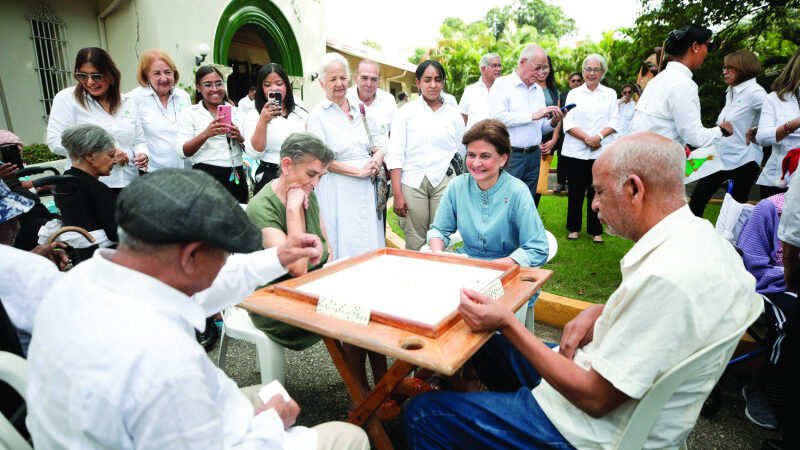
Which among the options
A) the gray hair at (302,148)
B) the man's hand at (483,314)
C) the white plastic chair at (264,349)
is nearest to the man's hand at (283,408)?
the man's hand at (483,314)

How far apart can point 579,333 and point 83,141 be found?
10.3 ft

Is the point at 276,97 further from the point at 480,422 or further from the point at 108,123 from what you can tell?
the point at 480,422

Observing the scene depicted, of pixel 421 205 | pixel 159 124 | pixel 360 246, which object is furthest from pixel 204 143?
pixel 421 205

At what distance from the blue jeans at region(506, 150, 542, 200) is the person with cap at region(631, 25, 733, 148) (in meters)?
1.19

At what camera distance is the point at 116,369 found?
0.89m

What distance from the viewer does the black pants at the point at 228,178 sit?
158 inches

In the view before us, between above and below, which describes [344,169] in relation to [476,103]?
below

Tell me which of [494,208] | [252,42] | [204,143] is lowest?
[494,208]

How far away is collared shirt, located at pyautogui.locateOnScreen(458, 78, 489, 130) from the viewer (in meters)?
5.02

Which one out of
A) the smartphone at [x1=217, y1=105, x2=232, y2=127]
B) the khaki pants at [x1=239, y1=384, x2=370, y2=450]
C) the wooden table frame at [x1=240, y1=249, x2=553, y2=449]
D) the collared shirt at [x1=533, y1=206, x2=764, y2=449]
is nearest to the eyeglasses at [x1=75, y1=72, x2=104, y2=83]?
the smartphone at [x1=217, y1=105, x2=232, y2=127]

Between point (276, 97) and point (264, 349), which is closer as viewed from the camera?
point (264, 349)

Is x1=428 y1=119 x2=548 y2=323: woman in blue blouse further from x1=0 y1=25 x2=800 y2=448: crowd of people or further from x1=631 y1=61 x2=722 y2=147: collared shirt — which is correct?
x1=631 y1=61 x2=722 y2=147: collared shirt

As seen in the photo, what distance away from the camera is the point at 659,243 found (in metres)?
1.45

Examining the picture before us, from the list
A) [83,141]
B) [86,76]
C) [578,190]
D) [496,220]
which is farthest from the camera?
[578,190]
